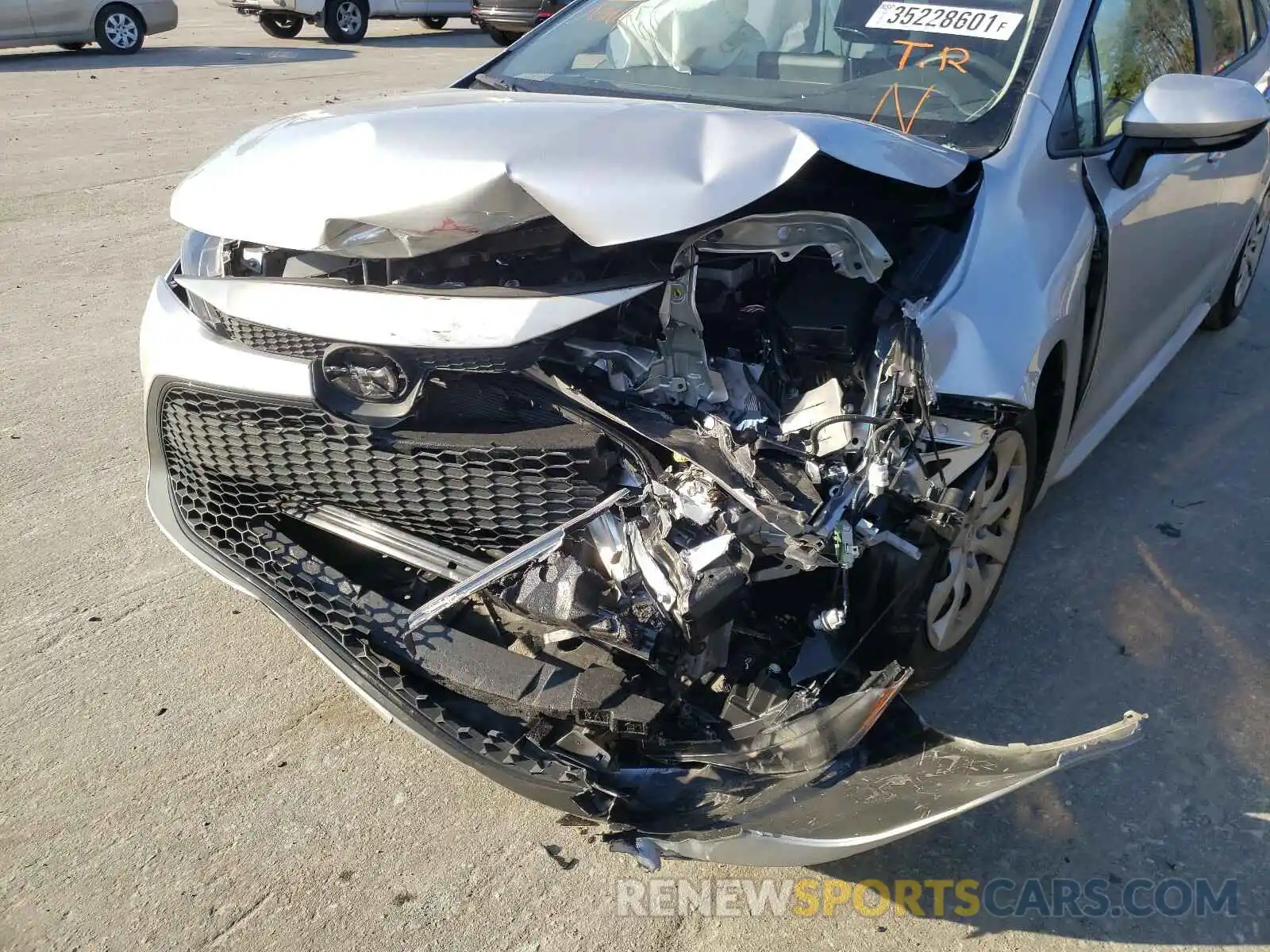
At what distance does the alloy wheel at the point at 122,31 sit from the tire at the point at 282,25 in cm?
267

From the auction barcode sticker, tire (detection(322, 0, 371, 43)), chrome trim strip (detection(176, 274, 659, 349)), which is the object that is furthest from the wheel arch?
chrome trim strip (detection(176, 274, 659, 349))

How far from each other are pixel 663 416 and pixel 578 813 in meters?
0.78

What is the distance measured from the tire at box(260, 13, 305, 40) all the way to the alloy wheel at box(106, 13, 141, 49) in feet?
8.74

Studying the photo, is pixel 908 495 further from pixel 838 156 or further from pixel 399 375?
pixel 399 375

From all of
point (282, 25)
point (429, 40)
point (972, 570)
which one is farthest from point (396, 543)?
point (429, 40)

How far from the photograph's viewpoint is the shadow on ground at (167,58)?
1279 centimetres

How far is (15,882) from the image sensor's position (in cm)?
224

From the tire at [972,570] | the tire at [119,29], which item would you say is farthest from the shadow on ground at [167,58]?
the tire at [972,570]

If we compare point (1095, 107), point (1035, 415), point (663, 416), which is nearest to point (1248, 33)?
point (1095, 107)

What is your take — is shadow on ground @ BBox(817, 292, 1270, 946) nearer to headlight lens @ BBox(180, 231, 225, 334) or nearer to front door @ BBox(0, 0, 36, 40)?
headlight lens @ BBox(180, 231, 225, 334)

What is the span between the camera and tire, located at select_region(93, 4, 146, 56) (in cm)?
1334

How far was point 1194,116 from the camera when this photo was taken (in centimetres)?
272

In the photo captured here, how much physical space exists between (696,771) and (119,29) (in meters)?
14.5

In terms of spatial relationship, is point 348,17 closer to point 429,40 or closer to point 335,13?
point 335,13
